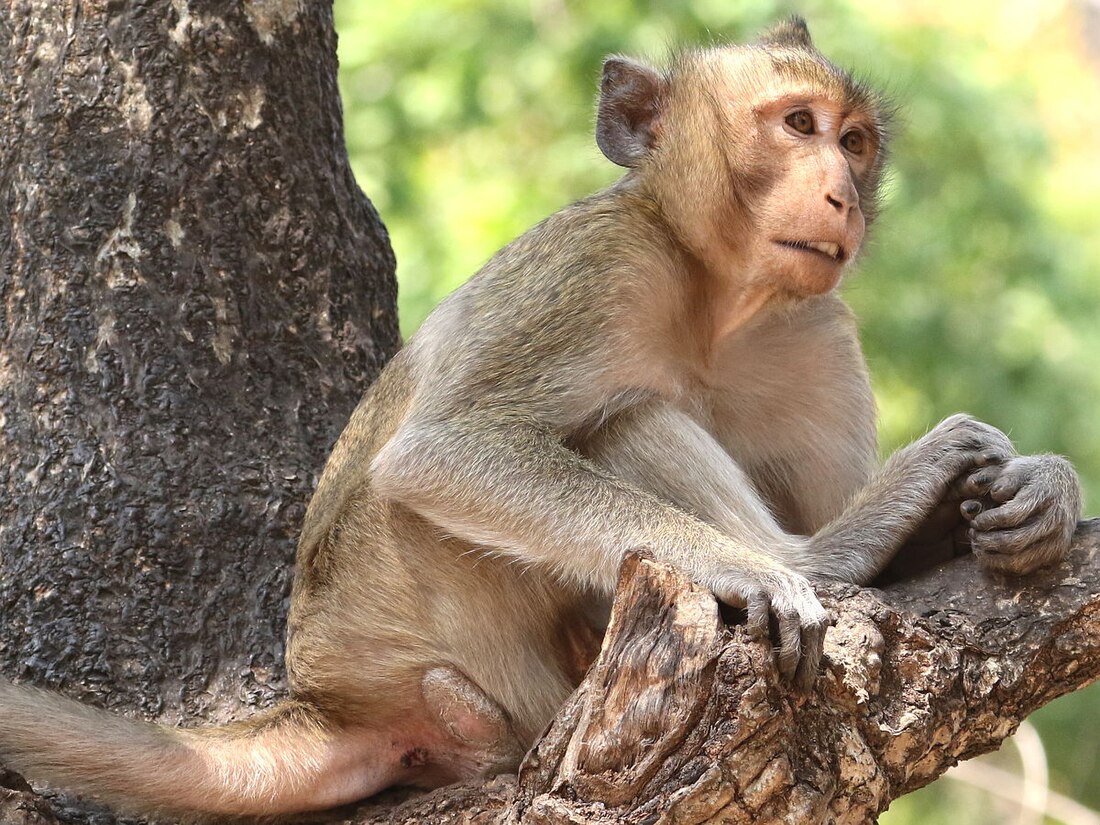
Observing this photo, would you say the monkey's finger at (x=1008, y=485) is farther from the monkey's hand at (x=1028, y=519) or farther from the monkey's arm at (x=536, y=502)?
the monkey's arm at (x=536, y=502)

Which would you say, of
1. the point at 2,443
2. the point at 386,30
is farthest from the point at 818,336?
the point at 386,30

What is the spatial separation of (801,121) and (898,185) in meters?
6.52

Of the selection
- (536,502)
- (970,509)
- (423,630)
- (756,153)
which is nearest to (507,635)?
(423,630)

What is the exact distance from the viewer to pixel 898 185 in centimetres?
1098

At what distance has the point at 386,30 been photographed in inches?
434

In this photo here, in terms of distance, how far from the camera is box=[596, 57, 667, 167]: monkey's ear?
5.00 metres

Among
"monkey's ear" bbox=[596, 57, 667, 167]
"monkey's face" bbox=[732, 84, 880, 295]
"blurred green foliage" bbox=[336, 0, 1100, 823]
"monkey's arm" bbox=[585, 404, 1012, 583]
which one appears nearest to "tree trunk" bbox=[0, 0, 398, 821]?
"monkey's ear" bbox=[596, 57, 667, 167]

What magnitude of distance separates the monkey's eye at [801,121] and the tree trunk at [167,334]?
1.69 meters

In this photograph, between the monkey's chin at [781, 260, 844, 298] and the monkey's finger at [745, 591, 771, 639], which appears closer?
the monkey's finger at [745, 591, 771, 639]

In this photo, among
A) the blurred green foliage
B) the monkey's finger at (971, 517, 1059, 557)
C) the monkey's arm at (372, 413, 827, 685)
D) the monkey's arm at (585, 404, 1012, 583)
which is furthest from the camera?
the blurred green foliage

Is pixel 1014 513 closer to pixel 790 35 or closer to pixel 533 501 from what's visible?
pixel 533 501

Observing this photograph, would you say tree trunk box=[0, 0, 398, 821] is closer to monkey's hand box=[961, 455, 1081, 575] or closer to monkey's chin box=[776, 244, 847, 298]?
monkey's chin box=[776, 244, 847, 298]

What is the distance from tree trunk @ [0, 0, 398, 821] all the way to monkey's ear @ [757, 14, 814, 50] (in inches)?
65.7

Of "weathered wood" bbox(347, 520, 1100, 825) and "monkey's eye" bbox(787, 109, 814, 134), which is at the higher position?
"monkey's eye" bbox(787, 109, 814, 134)
